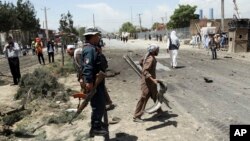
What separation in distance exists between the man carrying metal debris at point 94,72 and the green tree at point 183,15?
91.2 meters

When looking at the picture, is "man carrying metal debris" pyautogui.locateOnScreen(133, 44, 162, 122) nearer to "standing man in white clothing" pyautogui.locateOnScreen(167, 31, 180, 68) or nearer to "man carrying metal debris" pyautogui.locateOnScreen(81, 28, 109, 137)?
Result: "man carrying metal debris" pyautogui.locateOnScreen(81, 28, 109, 137)

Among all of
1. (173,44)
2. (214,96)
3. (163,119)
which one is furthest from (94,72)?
(173,44)

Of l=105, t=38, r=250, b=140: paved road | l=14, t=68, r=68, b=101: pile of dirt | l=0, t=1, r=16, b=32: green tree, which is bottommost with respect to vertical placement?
l=105, t=38, r=250, b=140: paved road

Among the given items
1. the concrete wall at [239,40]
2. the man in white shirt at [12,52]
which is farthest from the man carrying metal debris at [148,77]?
the concrete wall at [239,40]

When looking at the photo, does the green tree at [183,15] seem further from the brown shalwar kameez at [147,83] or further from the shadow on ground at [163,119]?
the brown shalwar kameez at [147,83]

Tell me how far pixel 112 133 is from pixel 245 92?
551 cm

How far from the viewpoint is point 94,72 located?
6973 millimetres

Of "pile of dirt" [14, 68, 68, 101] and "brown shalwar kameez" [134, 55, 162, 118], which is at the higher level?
"brown shalwar kameez" [134, 55, 162, 118]

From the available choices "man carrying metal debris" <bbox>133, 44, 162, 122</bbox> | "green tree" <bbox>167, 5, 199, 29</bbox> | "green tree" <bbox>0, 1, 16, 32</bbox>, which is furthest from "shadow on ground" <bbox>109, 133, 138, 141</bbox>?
"green tree" <bbox>167, 5, 199, 29</bbox>

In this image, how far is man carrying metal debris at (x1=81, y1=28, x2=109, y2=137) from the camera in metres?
6.81

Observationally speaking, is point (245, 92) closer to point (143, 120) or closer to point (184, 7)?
point (143, 120)

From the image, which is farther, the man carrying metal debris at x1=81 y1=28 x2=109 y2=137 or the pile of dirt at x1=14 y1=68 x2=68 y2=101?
the pile of dirt at x1=14 y1=68 x2=68 y2=101

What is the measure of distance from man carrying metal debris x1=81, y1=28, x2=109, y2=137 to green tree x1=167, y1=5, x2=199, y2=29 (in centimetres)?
9120

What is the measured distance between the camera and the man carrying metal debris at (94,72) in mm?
6809
